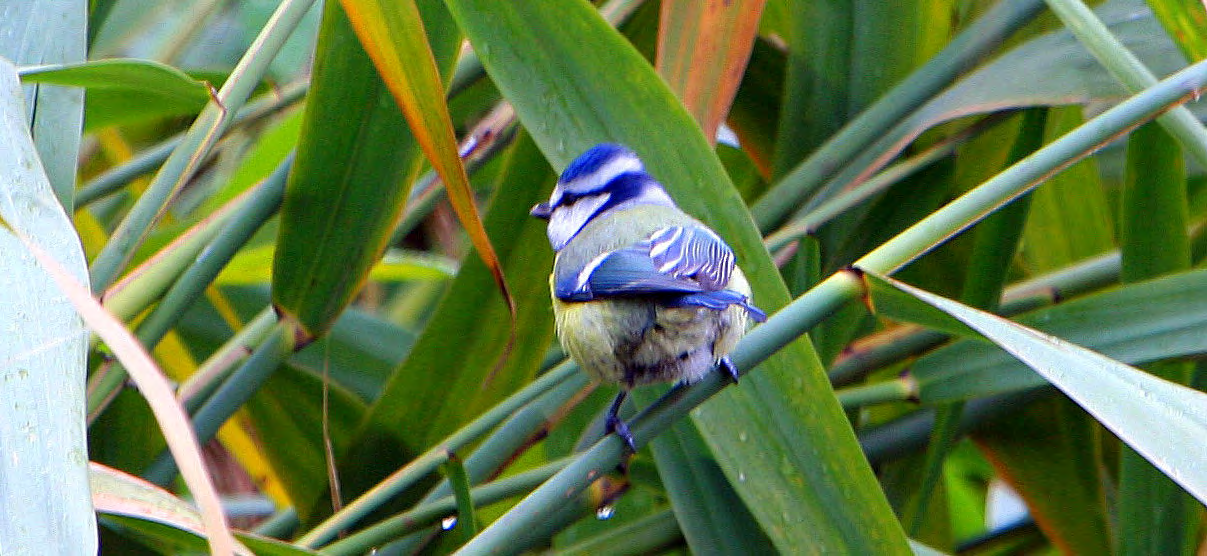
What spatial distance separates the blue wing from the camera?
3.04 ft

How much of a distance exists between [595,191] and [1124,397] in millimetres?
664

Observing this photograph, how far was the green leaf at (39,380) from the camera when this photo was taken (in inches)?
21.9

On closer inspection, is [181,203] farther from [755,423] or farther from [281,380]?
[755,423]

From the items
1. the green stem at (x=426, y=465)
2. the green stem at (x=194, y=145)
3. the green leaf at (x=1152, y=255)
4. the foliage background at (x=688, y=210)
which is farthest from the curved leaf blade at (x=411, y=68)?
the green leaf at (x=1152, y=255)

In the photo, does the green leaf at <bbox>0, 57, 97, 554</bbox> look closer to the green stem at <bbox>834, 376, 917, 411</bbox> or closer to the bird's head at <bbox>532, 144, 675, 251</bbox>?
the bird's head at <bbox>532, 144, 675, 251</bbox>

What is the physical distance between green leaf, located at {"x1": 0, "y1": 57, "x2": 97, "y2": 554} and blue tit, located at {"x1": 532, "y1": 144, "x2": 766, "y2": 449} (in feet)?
1.33

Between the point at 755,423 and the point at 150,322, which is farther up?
the point at 150,322

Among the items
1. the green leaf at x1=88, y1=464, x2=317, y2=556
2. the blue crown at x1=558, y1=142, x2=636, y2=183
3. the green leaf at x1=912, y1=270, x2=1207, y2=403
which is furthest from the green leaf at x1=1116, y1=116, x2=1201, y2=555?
the green leaf at x1=88, y1=464, x2=317, y2=556

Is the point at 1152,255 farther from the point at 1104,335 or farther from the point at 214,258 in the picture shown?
the point at 214,258

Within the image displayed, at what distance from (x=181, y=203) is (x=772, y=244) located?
163cm

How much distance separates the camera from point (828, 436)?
92cm

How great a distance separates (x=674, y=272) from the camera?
95cm

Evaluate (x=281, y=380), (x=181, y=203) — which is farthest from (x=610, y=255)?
(x=181, y=203)

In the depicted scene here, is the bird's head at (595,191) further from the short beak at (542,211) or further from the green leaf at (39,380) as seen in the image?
the green leaf at (39,380)
